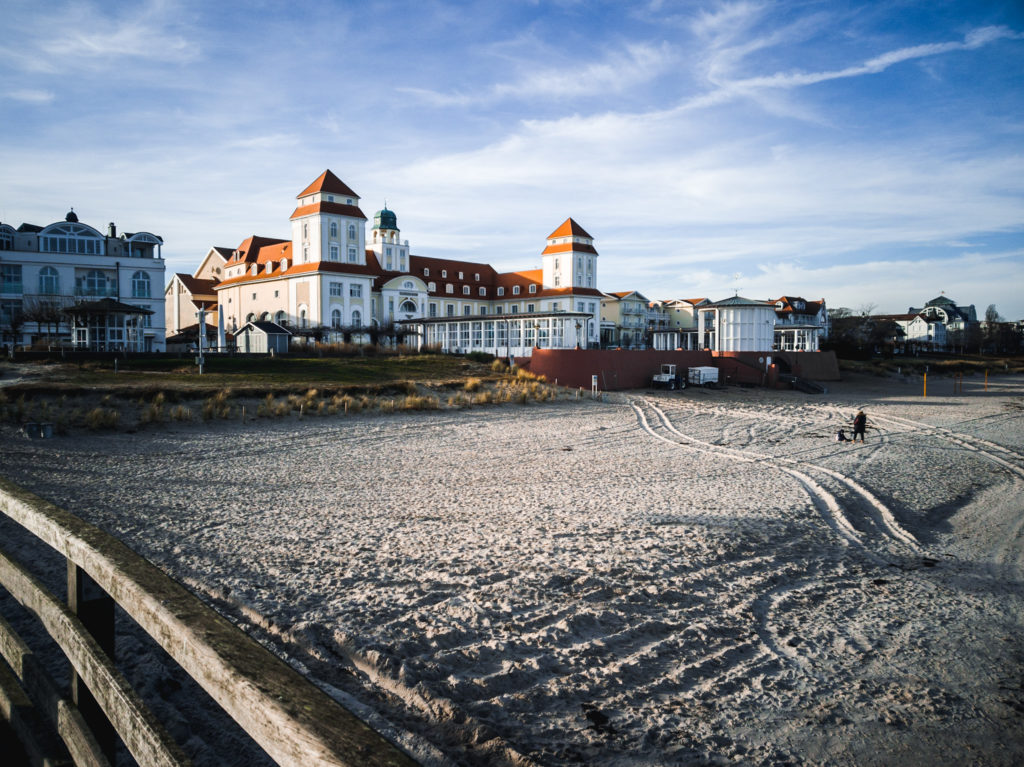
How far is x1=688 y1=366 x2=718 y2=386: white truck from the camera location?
131 feet

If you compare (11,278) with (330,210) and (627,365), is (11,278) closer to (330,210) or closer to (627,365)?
(330,210)

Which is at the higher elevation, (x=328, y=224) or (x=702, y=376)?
(x=328, y=224)

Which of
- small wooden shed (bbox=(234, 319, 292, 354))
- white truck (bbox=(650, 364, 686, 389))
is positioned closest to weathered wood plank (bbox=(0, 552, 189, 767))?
white truck (bbox=(650, 364, 686, 389))

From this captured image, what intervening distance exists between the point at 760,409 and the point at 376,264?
1661 inches

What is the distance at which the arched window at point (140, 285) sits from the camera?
4328 centimetres

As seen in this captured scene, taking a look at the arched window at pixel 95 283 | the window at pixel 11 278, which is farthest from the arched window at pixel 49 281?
the arched window at pixel 95 283

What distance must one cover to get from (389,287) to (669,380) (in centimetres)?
2965

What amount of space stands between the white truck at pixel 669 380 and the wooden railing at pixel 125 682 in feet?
120

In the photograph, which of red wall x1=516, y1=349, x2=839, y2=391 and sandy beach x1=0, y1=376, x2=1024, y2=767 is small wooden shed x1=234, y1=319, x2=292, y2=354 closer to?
red wall x1=516, y1=349, x2=839, y2=391

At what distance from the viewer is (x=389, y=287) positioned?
58156 millimetres

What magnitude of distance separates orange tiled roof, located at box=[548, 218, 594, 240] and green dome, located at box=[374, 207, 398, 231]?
16028 millimetres

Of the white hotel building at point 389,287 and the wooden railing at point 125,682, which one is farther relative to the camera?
the white hotel building at point 389,287

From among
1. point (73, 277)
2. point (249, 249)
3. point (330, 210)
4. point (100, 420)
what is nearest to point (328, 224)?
point (330, 210)

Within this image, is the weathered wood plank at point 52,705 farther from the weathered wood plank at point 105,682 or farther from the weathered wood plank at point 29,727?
the weathered wood plank at point 105,682
